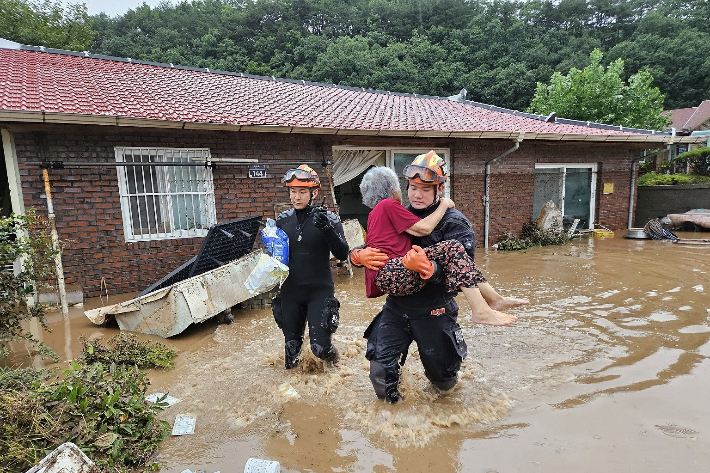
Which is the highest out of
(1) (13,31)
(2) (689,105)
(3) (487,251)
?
(1) (13,31)

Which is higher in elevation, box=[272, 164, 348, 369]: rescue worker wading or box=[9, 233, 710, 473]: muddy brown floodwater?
box=[272, 164, 348, 369]: rescue worker wading

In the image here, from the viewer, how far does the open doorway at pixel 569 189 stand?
11344 mm

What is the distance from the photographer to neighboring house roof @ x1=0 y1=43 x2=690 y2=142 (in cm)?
611

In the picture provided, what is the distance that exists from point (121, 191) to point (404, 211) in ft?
18.2

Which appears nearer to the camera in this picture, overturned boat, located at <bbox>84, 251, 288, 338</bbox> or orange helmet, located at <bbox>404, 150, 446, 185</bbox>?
orange helmet, located at <bbox>404, 150, 446, 185</bbox>

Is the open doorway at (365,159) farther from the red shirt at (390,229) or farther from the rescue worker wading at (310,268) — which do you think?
the red shirt at (390,229)

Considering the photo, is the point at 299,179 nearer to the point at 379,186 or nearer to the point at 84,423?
the point at 379,186

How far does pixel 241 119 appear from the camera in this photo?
7.12 meters

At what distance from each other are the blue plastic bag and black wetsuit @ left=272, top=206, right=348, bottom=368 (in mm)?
102

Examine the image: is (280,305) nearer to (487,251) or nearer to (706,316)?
(706,316)

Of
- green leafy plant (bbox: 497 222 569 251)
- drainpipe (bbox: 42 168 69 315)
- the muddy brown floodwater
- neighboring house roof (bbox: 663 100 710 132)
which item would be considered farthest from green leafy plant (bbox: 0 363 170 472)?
neighboring house roof (bbox: 663 100 710 132)

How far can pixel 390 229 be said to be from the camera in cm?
276

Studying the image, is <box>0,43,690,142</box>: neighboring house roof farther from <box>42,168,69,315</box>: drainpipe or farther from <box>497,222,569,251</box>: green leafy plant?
<box>497,222,569,251</box>: green leafy plant

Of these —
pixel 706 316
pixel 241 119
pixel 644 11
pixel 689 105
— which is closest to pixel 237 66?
pixel 241 119
